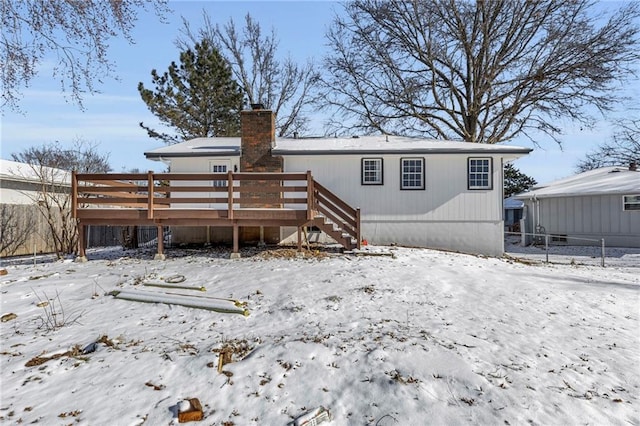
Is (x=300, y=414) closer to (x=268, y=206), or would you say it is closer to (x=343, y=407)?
(x=343, y=407)

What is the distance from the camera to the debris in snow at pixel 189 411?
Result: 3.56 meters

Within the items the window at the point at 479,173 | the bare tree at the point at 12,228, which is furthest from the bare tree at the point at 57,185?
the window at the point at 479,173

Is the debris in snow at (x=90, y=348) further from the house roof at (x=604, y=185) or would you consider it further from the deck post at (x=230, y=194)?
the house roof at (x=604, y=185)

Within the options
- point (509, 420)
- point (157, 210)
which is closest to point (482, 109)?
point (157, 210)

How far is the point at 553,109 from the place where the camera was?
22.0 meters

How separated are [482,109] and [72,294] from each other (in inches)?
889

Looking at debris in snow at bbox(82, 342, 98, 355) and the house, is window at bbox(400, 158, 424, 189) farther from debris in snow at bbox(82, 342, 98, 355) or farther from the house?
debris in snow at bbox(82, 342, 98, 355)

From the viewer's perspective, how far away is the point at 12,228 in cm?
1462

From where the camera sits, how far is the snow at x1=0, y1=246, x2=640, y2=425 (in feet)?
12.3

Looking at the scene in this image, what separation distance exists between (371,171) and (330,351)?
9.72 meters

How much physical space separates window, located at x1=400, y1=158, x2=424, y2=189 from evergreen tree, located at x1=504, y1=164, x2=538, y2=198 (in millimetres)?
23672

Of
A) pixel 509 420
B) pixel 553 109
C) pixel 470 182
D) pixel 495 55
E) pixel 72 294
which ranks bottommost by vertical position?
pixel 509 420

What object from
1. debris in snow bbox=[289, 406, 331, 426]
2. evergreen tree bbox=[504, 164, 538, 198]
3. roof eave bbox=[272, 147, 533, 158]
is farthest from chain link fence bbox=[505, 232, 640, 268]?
evergreen tree bbox=[504, 164, 538, 198]

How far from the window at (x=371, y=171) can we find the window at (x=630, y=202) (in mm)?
12409
